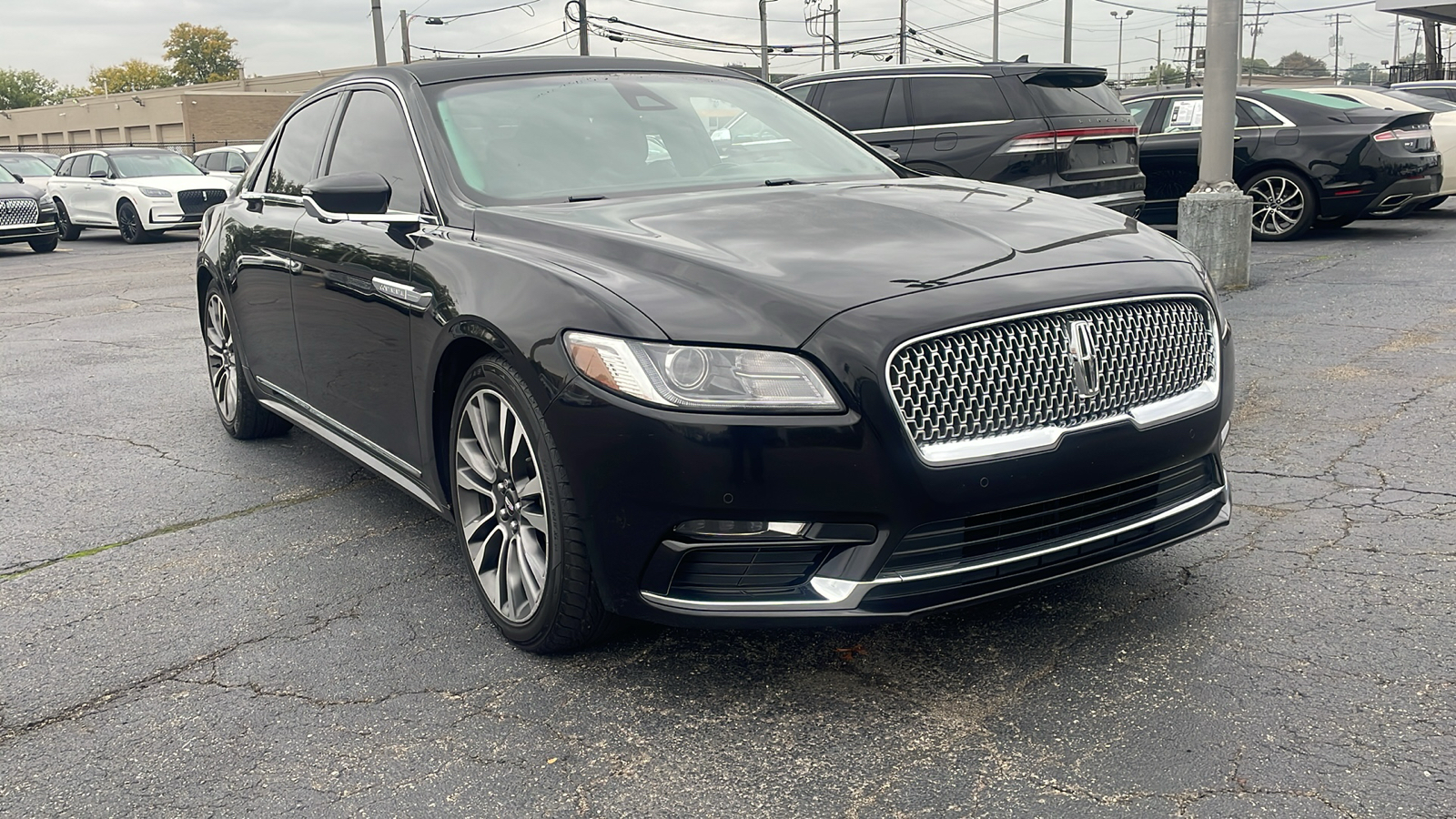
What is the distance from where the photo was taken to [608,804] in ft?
8.56

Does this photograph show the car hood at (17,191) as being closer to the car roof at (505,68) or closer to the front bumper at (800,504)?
the car roof at (505,68)

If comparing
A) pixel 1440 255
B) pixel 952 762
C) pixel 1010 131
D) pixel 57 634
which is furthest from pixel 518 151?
pixel 1440 255

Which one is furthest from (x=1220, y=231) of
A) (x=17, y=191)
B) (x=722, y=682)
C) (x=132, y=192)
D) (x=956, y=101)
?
(x=17, y=191)

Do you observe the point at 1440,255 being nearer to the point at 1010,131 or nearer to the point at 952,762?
the point at 1010,131

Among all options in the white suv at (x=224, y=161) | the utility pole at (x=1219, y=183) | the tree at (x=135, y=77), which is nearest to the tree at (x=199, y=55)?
the tree at (x=135, y=77)

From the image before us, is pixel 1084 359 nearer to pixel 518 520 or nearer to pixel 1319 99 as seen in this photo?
pixel 518 520

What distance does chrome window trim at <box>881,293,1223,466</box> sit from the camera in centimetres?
278

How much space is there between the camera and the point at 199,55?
→ 11294cm

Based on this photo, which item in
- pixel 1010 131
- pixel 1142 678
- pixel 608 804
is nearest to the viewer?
pixel 608 804

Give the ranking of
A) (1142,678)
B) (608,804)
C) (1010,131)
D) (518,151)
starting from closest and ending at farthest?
(608,804) < (1142,678) < (518,151) < (1010,131)

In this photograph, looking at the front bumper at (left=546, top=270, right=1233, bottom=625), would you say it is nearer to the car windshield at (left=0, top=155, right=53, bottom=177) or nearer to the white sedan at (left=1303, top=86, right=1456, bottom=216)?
the white sedan at (left=1303, top=86, right=1456, bottom=216)

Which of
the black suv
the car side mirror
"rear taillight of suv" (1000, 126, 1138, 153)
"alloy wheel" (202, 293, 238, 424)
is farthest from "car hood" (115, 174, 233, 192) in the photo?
the car side mirror

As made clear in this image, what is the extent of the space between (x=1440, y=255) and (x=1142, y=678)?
981 centimetres

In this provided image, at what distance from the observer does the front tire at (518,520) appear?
3.05m
